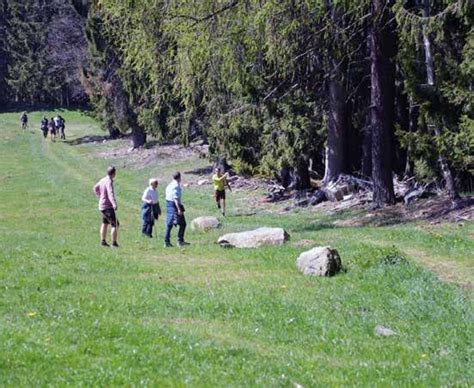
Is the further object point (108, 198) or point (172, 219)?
point (172, 219)

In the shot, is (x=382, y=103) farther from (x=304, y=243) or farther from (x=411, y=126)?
(x=304, y=243)

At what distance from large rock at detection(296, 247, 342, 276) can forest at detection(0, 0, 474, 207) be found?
6031 millimetres

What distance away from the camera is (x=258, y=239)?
17.3 meters

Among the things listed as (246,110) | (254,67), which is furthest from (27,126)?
(254,67)

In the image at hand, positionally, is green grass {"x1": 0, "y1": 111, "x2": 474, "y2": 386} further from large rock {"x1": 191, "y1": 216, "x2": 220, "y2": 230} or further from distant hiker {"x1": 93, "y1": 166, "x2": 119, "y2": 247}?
large rock {"x1": 191, "y1": 216, "x2": 220, "y2": 230}

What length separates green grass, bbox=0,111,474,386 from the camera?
781 cm

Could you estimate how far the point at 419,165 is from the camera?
22.1m

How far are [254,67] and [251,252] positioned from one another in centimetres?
862

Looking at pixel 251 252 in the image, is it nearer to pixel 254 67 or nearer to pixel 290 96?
pixel 254 67

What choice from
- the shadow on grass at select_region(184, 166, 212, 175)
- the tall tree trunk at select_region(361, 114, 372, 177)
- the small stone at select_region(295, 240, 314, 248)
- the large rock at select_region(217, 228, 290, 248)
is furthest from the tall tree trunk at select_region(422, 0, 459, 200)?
the shadow on grass at select_region(184, 166, 212, 175)

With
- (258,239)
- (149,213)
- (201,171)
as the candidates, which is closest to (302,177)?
(149,213)

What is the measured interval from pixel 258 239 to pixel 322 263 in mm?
3950

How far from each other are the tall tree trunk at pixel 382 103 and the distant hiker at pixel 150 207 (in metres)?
6.28

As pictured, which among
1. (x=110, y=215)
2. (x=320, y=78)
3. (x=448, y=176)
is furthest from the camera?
(x=320, y=78)
